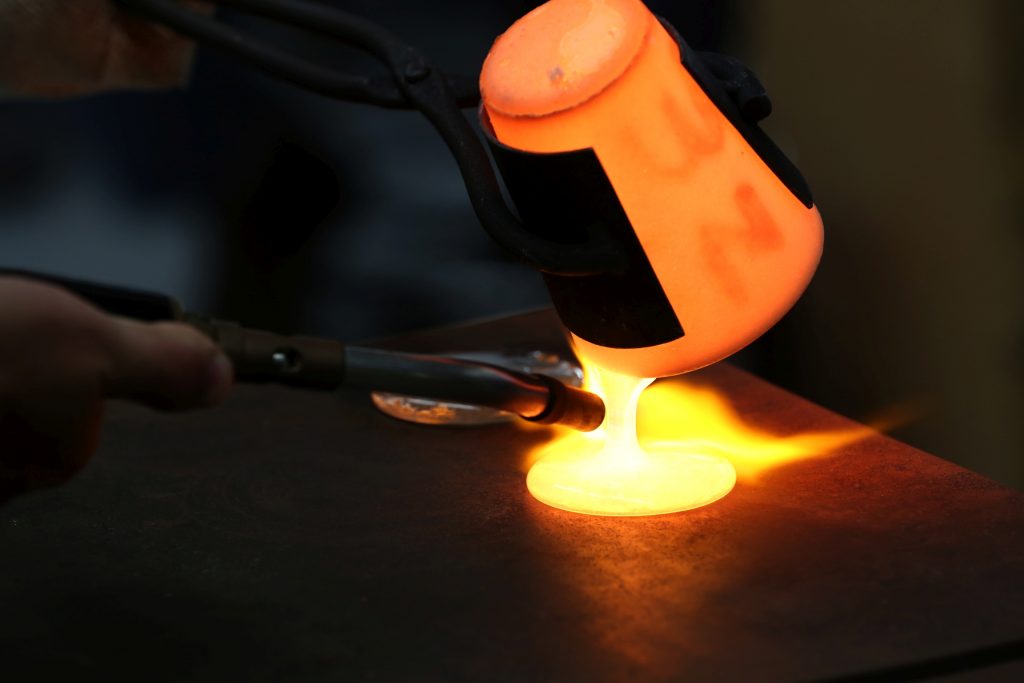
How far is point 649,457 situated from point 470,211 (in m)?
1.03

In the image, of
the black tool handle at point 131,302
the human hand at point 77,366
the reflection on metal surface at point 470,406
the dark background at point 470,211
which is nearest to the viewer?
the human hand at point 77,366

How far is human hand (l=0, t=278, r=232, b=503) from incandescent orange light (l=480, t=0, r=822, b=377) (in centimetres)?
22

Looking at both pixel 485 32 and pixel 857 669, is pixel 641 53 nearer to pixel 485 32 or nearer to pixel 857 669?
pixel 857 669

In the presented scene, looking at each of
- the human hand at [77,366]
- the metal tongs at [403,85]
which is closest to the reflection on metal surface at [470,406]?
the metal tongs at [403,85]

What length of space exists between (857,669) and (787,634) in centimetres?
4

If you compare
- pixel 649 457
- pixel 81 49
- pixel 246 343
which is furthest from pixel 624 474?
pixel 81 49

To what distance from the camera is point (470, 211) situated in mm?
1834

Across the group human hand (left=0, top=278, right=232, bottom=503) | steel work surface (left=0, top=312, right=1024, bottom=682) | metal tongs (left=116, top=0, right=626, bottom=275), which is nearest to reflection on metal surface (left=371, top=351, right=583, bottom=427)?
steel work surface (left=0, top=312, right=1024, bottom=682)

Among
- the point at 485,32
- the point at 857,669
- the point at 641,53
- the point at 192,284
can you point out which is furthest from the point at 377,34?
the point at 192,284

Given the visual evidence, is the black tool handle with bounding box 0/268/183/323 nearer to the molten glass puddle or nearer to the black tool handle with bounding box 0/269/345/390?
the black tool handle with bounding box 0/269/345/390

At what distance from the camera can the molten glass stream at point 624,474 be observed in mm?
782

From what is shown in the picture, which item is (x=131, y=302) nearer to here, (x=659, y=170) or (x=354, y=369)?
(x=354, y=369)

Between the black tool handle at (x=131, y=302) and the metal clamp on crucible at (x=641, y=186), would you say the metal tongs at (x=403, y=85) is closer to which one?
the metal clamp on crucible at (x=641, y=186)

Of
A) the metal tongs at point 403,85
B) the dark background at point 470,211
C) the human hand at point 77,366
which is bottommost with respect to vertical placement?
the dark background at point 470,211
